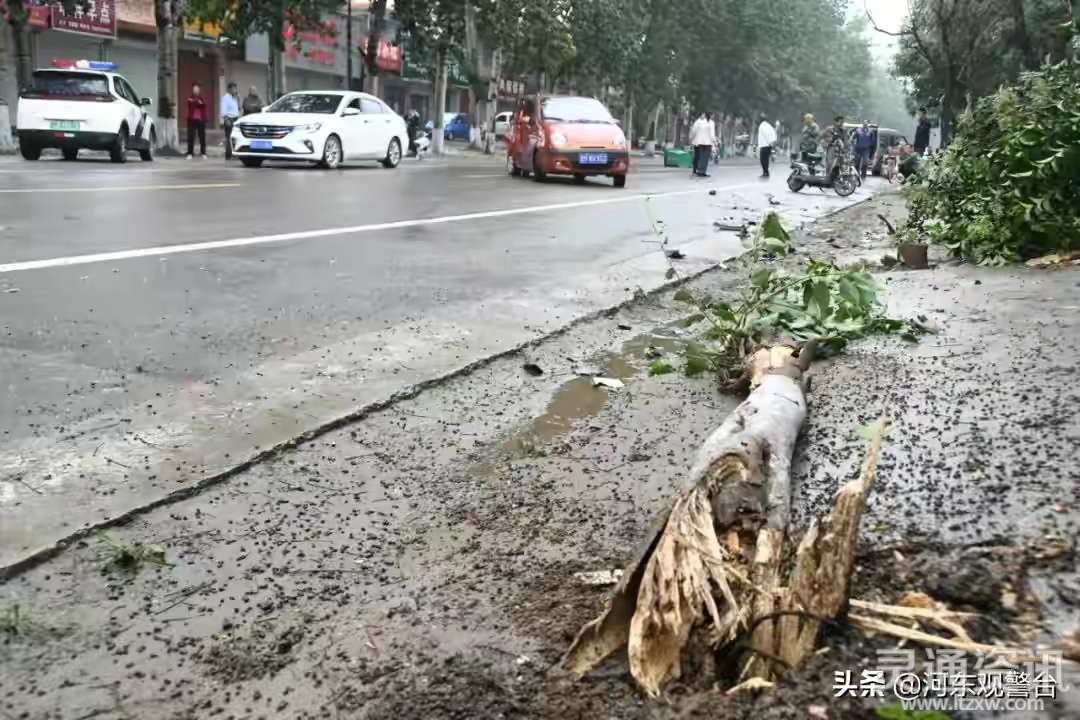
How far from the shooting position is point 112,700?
6.98ft

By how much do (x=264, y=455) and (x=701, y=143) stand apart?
23.9 m

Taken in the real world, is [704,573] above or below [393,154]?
below

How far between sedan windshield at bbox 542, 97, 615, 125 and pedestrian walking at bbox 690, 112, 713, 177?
6.57 meters

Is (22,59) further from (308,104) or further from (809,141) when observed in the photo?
(809,141)

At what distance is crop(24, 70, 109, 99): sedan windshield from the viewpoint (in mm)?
17734

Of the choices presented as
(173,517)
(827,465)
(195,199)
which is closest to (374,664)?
(173,517)

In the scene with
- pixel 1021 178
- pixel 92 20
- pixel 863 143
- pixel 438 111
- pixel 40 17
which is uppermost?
pixel 92 20

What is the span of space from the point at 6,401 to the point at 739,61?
55.3 m

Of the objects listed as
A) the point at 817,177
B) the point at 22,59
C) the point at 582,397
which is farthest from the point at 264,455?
the point at 22,59

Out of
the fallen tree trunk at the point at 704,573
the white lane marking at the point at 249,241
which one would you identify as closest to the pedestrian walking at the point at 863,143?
the white lane marking at the point at 249,241

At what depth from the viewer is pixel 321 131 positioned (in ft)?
63.0

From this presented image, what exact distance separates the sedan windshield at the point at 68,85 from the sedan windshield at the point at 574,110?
815cm

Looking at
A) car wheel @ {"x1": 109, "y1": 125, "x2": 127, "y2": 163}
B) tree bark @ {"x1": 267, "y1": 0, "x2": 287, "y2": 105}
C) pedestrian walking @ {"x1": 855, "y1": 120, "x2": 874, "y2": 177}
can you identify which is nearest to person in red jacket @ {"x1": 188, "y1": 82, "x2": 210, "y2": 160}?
car wheel @ {"x1": 109, "y1": 125, "x2": 127, "y2": 163}

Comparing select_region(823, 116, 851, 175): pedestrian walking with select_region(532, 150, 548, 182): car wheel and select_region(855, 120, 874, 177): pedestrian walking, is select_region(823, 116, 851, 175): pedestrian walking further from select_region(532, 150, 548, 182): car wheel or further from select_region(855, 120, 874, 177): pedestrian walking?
select_region(855, 120, 874, 177): pedestrian walking
